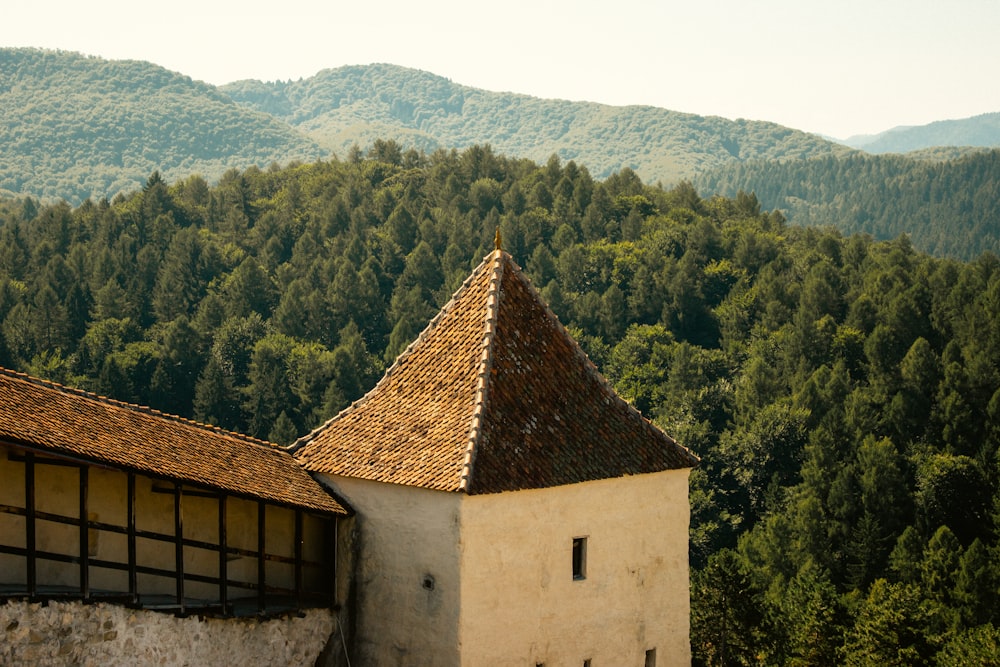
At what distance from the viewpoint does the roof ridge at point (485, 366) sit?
21.1 m

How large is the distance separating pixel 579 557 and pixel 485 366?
3.24 m

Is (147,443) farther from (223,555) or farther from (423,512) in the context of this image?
(423,512)

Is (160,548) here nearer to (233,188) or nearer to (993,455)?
(993,455)

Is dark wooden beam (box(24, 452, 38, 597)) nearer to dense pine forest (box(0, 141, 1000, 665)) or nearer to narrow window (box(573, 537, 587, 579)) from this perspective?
narrow window (box(573, 537, 587, 579))

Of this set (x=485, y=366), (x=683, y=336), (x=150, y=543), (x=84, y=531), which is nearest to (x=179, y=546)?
(x=150, y=543)

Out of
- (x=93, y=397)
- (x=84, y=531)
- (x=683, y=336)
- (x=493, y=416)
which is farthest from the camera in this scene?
(x=683, y=336)

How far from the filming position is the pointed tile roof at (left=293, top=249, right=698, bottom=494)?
21688mm

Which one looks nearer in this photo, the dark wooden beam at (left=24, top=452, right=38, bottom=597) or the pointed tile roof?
the dark wooden beam at (left=24, top=452, right=38, bottom=597)

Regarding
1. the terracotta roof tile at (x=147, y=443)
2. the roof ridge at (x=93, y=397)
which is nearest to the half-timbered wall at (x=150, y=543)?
the terracotta roof tile at (x=147, y=443)

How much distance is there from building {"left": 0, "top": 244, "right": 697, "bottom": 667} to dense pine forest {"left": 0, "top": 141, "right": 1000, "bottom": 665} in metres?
31.3

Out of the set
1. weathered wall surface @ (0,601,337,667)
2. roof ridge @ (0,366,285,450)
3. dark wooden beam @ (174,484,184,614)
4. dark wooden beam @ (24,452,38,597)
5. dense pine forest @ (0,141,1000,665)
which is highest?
roof ridge @ (0,366,285,450)

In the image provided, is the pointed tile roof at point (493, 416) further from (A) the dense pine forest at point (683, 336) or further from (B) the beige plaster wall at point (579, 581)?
(A) the dense pine forest at point (683, 336)

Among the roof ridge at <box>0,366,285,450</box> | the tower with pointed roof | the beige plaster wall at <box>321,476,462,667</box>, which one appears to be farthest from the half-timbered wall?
the roof ridge at <box>0,366,285,450</box>

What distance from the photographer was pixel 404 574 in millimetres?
21969
